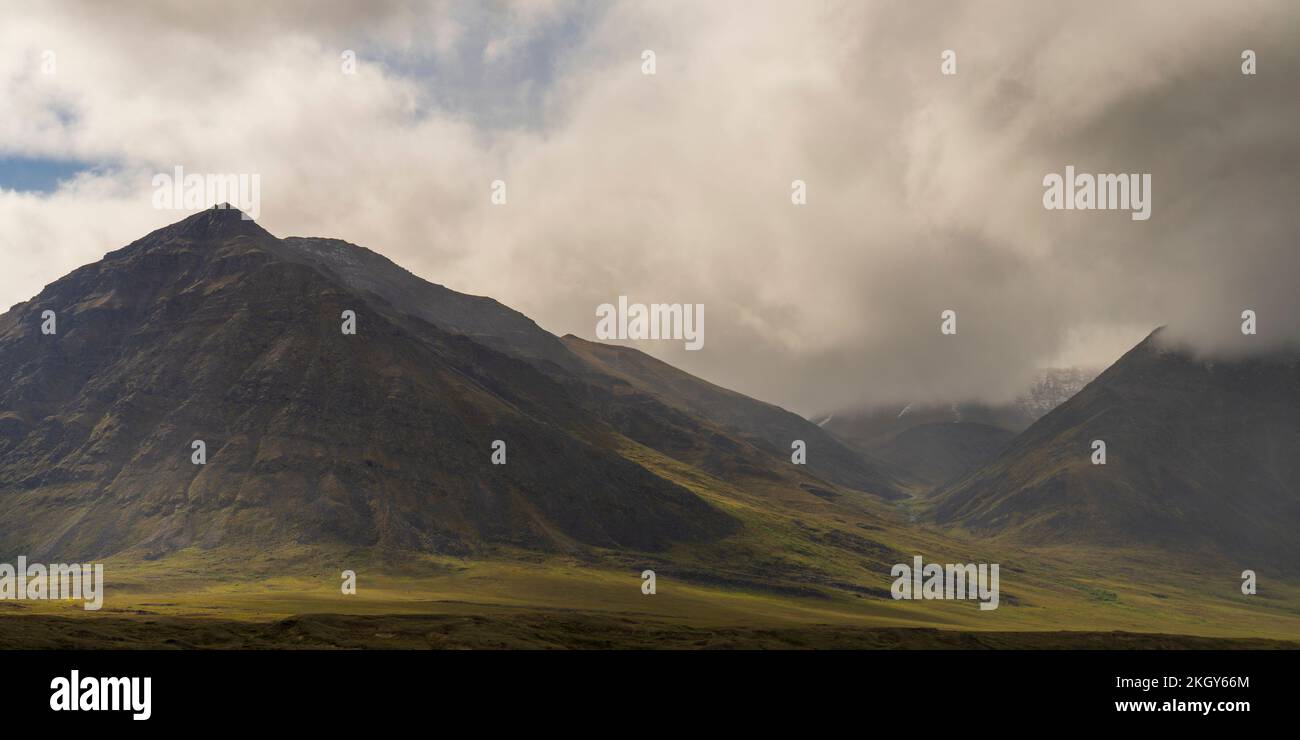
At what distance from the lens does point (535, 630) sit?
18062 centimetres

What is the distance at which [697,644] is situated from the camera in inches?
6964

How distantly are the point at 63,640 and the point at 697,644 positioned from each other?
100 metres
